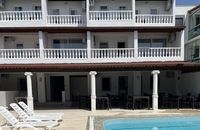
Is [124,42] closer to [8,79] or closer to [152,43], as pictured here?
[152,43]

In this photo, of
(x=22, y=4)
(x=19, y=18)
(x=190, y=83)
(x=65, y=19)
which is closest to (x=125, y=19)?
(x=65, y=19)

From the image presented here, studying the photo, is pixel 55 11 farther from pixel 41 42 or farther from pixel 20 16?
pixel 41 42

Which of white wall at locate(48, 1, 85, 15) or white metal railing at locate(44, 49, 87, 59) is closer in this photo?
white metal railing at locate(44, 49, 87, 59)

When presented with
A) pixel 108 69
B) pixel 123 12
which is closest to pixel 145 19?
pixel 123 12

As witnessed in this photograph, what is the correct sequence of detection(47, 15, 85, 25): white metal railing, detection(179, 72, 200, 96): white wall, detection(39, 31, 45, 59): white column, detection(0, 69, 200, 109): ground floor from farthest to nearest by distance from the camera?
detection(47, 15, 85, 25): white metal railing < detection(0, 69, 200, 109): ground floor < detection(179, 72, 200, 96): white wall < detection(39, 31, 45, 59): white column

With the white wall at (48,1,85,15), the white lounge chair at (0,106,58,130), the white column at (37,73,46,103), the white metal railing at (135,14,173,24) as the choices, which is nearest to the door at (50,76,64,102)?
the white column at (37,73,46,103)

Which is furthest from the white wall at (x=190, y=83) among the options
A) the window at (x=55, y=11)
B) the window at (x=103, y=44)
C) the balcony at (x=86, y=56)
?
the window at (x=55, y=11)

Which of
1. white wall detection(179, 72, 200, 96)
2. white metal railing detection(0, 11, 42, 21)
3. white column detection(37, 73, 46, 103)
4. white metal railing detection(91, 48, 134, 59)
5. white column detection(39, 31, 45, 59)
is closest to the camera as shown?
white column detection(39, 31, 45, 59)

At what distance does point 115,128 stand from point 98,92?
9.69 m

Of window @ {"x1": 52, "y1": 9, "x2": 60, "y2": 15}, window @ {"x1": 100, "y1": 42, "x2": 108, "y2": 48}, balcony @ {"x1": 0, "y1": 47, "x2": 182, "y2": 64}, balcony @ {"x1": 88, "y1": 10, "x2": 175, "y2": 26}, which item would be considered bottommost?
balcony @ {"x1": 0, "y1": 47, "x2": 182, "y2": 64}

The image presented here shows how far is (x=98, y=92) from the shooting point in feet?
67.3

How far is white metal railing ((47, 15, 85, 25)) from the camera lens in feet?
60.5

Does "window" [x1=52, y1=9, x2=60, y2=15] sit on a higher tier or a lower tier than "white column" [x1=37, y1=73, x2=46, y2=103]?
higher

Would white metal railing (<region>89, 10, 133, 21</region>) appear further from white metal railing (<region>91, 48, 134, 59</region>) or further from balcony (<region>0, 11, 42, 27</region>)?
balcony (<region>0, 11, 42, 27</region>)
